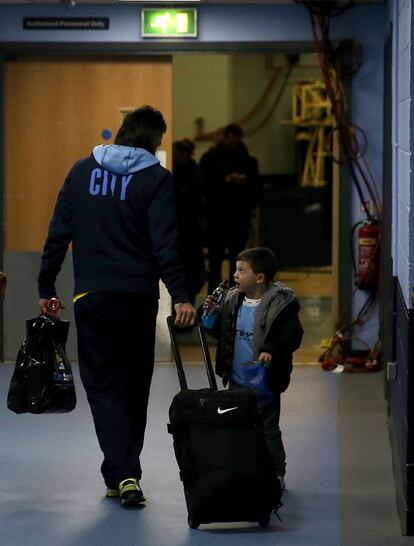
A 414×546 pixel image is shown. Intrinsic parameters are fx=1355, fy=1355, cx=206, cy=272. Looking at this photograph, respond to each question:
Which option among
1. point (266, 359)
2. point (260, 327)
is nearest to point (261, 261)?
point (260, 327)

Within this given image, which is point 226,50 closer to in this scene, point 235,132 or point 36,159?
point 36,159

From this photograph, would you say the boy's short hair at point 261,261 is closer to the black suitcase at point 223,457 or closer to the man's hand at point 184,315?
the man's hand at point 184,315

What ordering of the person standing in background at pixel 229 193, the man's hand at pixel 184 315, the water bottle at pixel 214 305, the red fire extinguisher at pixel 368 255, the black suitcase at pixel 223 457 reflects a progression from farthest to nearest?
1. the person standing in background at pixel 229 193
2. the red fire extinguisher at pixel 368 255
3. the water bottle at pixel 214 305
4. the man's hand at pixel 184 315
5. the black suitcase at pixel 223 457

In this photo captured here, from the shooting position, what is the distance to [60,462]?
6.55 metres

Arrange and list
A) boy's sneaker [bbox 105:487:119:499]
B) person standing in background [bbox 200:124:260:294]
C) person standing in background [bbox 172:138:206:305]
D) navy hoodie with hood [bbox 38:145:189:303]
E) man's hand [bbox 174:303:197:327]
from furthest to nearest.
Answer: person standing in background [bbox 200:124:260:294] < person standing in background [bbox 172:138:206:305] < boy's sneaker [bbox 105:487:119:499] < navy hoodie with hood [bbox 38:145:189:303] < man's hand [bbox 174:303:197:327]

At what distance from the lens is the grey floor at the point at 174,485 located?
519 cm

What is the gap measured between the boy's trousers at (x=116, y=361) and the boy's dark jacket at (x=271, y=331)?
390 mm

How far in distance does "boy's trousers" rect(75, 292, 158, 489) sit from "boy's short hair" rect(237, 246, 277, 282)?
50 cm

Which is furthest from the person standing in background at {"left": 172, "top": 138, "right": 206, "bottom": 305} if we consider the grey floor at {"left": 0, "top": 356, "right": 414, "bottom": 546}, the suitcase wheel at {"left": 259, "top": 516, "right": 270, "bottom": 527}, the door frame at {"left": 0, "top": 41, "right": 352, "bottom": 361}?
the suitcase wheel at {"left": 259, "top": 516, "right": 270, "bottom": 527}

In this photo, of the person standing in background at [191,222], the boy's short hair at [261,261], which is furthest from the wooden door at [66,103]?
the boy's short hair at [261,261]

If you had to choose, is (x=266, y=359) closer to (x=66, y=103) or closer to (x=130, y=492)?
(x=130, y=492)

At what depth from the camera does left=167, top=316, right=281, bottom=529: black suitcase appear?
16.7 ft

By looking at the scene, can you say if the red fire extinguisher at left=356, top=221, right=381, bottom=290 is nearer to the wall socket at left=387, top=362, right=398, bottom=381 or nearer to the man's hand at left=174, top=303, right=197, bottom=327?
the wall socket at left=387, top=362, right=398, bottom=381

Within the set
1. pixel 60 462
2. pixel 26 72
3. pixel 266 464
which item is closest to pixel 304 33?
pixel 26 72
